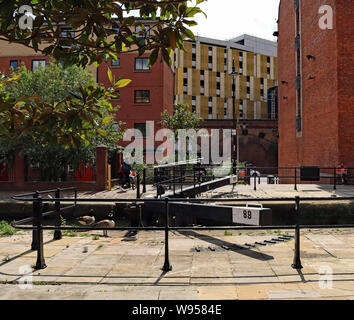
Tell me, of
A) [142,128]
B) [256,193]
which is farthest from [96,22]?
[142,128]

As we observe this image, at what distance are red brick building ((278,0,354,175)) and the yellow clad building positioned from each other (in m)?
32.1

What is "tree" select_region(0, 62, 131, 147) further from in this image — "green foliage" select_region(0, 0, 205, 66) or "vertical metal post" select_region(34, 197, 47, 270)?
"vertical metal post" select_region(34, 197, 47, 270)

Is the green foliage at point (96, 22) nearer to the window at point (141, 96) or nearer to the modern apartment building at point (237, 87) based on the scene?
the window at point (141, 96)

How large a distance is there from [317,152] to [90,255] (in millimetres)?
19032

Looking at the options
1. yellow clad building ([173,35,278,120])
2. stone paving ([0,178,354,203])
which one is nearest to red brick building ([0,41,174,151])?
stone paving ([0,178,354,203])

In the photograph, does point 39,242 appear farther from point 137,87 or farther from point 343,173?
point 137,87

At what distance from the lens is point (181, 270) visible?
5199 mm

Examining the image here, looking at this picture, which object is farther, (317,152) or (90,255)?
(317,152)

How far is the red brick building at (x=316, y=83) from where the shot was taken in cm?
1912

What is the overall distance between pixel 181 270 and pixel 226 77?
63.6 m
